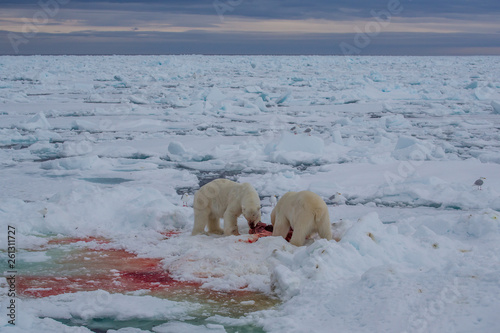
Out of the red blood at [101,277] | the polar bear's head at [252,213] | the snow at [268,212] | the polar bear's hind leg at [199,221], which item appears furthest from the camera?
the polar bear's hind leg at [199,221]

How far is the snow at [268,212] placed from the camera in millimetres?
3117

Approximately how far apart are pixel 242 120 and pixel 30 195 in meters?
8.74

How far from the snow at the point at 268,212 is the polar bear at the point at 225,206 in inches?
8.5

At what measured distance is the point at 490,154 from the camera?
31.2 ft

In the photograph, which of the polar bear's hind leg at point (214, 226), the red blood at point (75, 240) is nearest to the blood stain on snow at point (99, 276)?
the red blood at point (75, 240)

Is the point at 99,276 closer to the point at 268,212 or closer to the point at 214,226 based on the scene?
the point at 214,226

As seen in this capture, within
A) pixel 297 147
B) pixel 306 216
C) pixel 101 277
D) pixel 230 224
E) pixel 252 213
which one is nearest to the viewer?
pixel 101 277

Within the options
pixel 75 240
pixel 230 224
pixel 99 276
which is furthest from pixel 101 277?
pixel 230 224

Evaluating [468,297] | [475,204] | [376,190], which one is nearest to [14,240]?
[468,297]

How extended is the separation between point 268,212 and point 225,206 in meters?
1.55

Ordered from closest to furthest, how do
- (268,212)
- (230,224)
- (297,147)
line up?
1. (230,224)
2. (268,212)
3. (297,147)

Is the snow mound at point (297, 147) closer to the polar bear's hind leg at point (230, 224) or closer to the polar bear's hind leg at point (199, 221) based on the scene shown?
the polar bear's hind leg at point (199, 221)

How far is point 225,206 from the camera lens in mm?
5047

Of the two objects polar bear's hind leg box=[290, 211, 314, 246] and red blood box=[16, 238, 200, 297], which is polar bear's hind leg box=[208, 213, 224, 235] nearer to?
red blood box=[16, 238, 200, 297]
